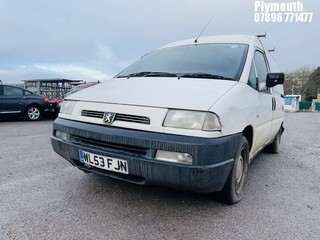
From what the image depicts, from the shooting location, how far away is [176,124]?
7.23ft

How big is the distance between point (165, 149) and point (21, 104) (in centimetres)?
924

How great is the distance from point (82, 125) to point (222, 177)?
1.37 metres

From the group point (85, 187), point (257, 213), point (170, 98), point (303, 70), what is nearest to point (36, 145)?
point (85, 187)

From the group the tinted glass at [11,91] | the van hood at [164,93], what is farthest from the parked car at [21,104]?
the van hood at [164,93]

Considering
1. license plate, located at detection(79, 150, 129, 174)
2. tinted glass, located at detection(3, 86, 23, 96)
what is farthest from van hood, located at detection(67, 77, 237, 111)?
tinted glass, located at detection(3, 86, 23, 96)

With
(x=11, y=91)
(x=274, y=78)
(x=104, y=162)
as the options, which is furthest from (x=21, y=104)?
(x=274, y=78)

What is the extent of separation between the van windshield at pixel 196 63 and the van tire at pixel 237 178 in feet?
2.44

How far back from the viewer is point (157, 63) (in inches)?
140

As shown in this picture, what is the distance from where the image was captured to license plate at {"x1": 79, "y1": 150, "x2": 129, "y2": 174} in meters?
2.34

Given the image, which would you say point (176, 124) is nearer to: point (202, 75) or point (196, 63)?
point (202, 75)

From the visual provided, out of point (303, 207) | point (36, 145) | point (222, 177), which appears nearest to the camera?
point (222, 177)

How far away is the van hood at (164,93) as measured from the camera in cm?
229

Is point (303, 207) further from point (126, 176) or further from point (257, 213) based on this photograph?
point (126, 176)

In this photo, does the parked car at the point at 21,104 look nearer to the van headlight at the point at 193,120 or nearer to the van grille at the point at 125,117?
the van grille at the point at 125,117
